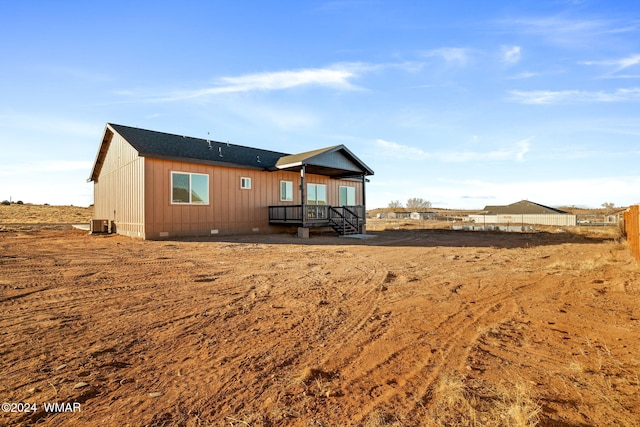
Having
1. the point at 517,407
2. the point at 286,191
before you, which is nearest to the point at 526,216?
the point at 286,191

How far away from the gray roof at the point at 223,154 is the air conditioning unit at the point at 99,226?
A: 14.0 ft

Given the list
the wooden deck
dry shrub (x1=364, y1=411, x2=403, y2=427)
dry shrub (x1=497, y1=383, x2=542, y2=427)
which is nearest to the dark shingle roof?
the wooden deck

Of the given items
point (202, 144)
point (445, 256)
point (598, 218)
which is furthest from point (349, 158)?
point (598, 218)

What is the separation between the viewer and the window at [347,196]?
21098 millimetres

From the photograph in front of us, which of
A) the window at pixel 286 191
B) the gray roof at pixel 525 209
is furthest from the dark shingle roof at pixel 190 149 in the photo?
the gray roof at pixel 525 209

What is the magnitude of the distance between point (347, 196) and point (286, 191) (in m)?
5.06

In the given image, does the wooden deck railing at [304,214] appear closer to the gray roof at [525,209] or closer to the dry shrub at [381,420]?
the dry shrub at [381,420]

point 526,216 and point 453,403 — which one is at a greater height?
point 526,216

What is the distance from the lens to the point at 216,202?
1515cm

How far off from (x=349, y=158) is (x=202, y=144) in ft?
26.0

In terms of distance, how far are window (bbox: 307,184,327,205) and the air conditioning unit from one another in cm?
1114

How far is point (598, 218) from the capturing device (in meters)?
40.7

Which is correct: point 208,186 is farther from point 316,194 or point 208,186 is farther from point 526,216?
point 526,216

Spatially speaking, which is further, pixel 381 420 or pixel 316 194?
pixel 316 194
